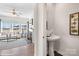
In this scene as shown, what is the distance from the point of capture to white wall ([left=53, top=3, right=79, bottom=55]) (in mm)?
2398

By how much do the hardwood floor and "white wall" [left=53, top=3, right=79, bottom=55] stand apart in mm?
571

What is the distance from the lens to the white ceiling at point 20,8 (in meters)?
2.22

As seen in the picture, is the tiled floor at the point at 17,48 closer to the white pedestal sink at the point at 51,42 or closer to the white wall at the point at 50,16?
the white pedestal sink at the point at 51,42

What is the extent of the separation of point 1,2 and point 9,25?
47cm

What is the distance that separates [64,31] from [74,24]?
0.26 metres

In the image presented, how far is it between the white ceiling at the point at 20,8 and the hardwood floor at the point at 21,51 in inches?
25.7

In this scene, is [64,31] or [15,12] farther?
[64,31]

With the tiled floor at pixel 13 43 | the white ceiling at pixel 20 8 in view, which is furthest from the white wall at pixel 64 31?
the tiled floor at pixel 13 43

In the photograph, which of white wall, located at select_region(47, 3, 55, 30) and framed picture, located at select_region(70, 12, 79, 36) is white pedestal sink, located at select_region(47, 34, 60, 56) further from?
framed picture, located at select_region(70, 12, 79, 36)

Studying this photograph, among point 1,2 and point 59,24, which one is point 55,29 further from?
point 1,2

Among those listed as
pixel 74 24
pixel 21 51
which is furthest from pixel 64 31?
pixel 21 51

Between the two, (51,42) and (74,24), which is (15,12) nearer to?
(51,42)

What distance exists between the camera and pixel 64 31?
2.46 meters

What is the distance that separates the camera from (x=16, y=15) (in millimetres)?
→ 2338
